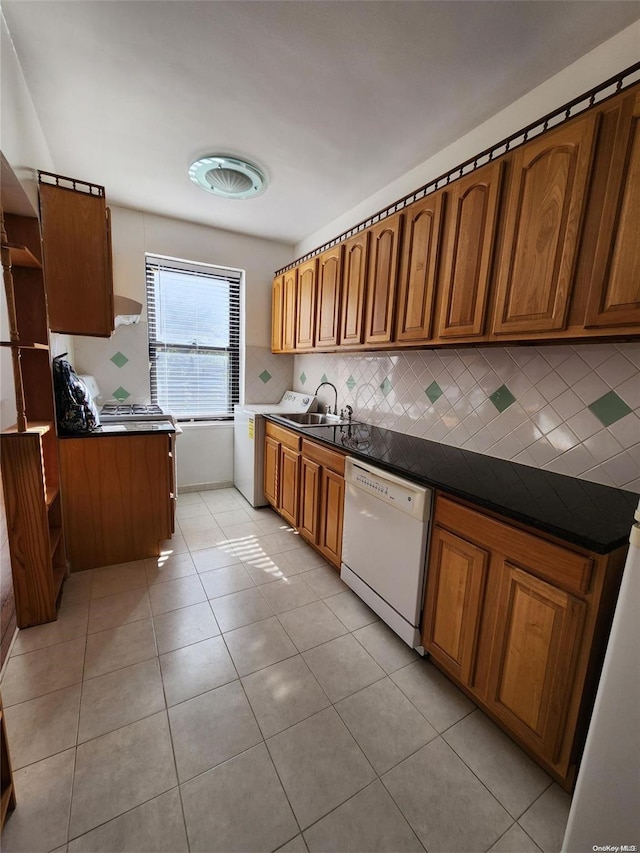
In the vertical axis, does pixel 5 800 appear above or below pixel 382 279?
below

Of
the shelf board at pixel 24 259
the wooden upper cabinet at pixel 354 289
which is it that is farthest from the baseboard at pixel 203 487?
the shelf board at pixel 24 259

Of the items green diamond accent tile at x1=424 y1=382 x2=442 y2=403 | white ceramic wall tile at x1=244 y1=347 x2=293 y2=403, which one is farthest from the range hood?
green diamond accent tile at x1=424 y1=382 x2=442 y2=403

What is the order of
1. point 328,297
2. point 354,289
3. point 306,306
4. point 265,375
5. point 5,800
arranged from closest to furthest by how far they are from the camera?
point 5,800
point 354,289
point 328,297
point 306,306
point 265,375

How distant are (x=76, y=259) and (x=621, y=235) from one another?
101 inches

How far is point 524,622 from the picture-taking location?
118cm

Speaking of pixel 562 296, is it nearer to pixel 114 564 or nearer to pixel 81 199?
pixel 81 199

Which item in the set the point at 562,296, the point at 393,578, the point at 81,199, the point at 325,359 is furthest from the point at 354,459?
the point at 81,199

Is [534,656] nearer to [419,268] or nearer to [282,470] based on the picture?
[419,268]

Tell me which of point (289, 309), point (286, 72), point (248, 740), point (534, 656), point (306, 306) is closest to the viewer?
point (534, 656)

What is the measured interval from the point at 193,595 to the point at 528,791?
5.53ft

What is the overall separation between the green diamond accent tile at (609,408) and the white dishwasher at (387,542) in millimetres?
775

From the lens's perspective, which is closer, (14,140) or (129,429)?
(14,140)

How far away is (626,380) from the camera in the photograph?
1.40m

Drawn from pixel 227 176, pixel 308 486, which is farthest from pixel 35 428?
pixel 227 176
